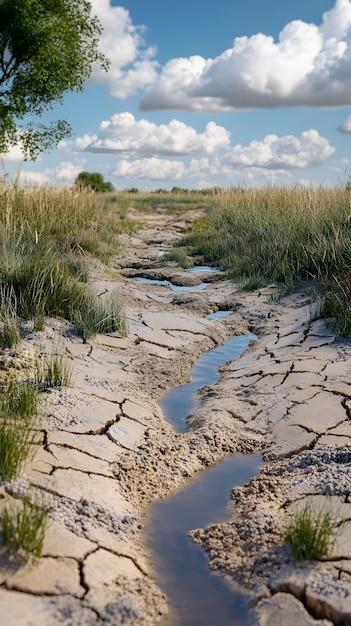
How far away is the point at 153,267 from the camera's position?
11.4 metres

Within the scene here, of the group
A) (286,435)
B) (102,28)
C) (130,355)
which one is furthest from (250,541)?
(102,28)

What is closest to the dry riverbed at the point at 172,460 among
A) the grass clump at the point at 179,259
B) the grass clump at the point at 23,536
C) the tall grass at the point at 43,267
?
the grass clump at the point at 23,536

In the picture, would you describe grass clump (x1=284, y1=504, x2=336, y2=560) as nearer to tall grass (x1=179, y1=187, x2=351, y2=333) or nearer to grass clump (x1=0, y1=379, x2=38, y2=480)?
grass clump (x1=0, y1=379, x2=38, y2=480)

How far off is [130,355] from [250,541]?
10.0 feet

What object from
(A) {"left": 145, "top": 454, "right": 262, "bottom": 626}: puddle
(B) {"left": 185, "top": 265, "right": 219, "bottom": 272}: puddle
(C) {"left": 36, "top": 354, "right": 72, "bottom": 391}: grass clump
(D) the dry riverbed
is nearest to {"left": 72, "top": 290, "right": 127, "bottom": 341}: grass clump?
(D) the dry riverbed

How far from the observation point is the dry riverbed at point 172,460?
2.50 metres

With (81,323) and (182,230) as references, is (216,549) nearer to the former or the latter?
(81,323)

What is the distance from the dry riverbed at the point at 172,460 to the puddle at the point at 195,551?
65mm

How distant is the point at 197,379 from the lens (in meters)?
5.68

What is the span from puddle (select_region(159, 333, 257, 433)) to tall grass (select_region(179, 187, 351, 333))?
1.11 m

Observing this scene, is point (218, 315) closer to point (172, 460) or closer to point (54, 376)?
point (54, 376)

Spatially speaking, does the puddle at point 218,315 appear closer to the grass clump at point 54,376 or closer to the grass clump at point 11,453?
the grass clump at point 54,376

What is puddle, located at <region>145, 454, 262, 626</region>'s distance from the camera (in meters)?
2.59

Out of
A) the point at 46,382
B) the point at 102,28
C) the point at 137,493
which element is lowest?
the point at 137,493
